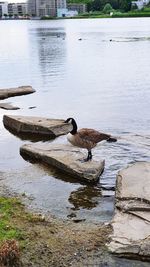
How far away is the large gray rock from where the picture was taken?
10484 millimetres

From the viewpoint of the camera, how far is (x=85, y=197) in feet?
46.9

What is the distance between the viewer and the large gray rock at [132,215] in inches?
413

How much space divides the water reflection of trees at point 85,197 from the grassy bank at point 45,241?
143 cm

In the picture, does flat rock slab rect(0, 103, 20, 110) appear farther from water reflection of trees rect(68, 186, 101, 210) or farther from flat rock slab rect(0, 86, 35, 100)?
water reflection of trees rect(68, 186, 101, 210)

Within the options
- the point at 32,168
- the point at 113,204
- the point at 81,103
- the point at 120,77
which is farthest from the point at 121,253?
the point at 120,77

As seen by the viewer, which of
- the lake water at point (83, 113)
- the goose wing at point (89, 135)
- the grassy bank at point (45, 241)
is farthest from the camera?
the goose wing at point (89, 135)

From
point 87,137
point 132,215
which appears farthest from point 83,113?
point 132,215

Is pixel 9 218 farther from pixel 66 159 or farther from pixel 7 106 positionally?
pixel 7 106

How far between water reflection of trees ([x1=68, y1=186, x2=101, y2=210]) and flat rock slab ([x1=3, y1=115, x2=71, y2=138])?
7.13m

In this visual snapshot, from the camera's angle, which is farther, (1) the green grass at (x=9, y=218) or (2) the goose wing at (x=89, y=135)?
(2) the goose wing at (x=89, y=135)

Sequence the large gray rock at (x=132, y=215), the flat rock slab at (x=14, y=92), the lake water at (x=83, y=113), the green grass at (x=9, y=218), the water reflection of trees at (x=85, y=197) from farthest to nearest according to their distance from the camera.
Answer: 1. the flat rock slab at (x=14, y=92)
2. the lake water at (x=83, y=113)
3. the water reflection of trees at (x=85, y=197)
4. the green grass at (x=9, y=218)
5. the large gray rock at (x=132, y=215)

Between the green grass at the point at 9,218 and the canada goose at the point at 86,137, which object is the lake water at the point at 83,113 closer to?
the green grass at the point at 9,218

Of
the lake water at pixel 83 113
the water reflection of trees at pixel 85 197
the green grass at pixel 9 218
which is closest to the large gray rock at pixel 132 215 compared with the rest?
the lake water at pixel 83 113

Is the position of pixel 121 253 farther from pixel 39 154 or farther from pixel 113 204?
pixel 39 154
